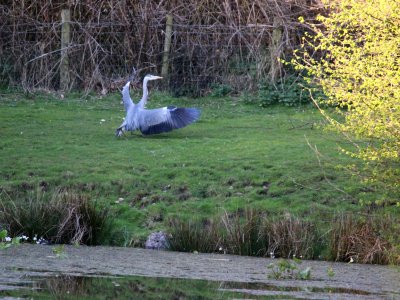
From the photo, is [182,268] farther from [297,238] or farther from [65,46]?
[65,46]

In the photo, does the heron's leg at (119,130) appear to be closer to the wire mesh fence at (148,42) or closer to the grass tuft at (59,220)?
the wire mesh fence at (148,42)

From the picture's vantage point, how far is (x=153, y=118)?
51.6 feet

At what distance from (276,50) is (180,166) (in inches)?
294

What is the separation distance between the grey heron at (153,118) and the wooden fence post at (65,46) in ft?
16.2

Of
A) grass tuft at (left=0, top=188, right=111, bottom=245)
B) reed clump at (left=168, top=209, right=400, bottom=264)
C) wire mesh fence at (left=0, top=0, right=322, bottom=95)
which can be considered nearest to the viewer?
reed clump at (left=168, top=209, right=400, bottom=264)

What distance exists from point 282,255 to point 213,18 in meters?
11.7

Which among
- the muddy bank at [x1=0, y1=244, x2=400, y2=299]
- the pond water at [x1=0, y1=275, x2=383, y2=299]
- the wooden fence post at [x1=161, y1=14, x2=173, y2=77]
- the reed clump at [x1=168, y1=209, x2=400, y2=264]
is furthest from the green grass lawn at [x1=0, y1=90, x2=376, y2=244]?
the pond water at [x1=0, y1=275, x2=383, y2=299]

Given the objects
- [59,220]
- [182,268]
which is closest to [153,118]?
[59,220]

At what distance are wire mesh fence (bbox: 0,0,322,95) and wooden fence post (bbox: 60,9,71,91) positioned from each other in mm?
22

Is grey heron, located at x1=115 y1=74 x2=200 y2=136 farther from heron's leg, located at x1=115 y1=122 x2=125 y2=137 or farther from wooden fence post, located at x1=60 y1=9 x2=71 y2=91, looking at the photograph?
wooden fence post, located at x1=60 y1=9 x2=71 y2=91

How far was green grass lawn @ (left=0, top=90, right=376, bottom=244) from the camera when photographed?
12.0 meters

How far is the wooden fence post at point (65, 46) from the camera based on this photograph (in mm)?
20562

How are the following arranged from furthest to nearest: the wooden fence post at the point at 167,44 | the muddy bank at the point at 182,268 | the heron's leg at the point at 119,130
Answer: the wooden fence post at the point at 167,44, the heron's leg at the point at 119,130, the muddy bank at the point at 182,268

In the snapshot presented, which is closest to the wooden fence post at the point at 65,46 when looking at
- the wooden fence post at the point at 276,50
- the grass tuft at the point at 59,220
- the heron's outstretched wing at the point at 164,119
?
the wooden fence post at the point at 276,50
